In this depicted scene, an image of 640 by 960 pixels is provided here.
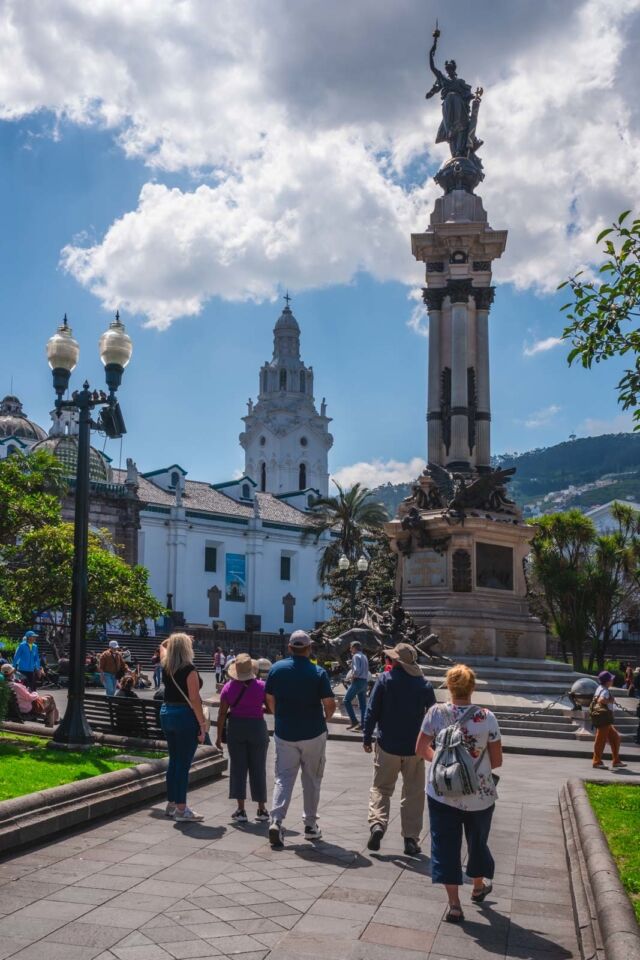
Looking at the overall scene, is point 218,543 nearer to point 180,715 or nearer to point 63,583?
point 63,583

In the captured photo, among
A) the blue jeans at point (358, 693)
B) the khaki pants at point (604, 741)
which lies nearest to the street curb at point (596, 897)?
the khaki pants at point (604, 741)

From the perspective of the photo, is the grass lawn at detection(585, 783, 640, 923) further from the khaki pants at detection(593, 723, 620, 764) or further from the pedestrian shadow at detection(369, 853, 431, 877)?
the khaki pants at detection(593, 723, 620, 764)

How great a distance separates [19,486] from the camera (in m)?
15.2

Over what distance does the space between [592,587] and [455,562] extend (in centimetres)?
1840

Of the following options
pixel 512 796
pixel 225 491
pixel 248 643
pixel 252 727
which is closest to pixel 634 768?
pixel 512 796

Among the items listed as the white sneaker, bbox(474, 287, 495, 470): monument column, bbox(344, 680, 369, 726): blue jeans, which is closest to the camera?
the white sneaker

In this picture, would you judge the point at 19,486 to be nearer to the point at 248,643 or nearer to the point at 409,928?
the point at 409,928

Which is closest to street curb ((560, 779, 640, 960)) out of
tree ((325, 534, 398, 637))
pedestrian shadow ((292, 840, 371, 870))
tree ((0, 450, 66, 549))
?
pedestrian shadow ((292, 840, 371, 870))

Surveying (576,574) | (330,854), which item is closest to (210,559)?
(576,574)

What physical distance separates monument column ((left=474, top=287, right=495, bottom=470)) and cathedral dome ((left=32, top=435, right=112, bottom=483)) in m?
32.5

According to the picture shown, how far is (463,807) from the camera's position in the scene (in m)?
5.49

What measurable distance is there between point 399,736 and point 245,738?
5.10ft

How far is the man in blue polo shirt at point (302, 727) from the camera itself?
23.8 ft

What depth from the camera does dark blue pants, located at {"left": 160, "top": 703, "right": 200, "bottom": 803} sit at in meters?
7.81
